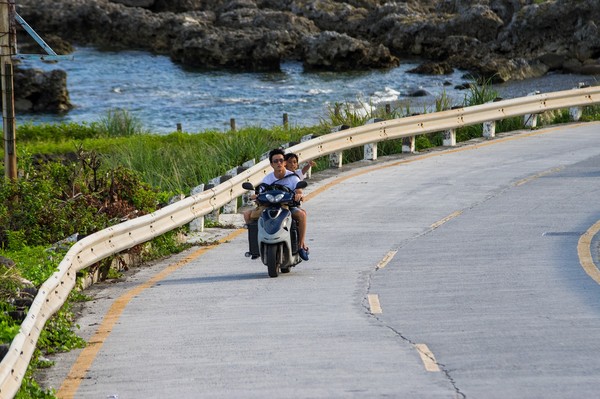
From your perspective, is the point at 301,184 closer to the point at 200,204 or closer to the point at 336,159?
the point at 200,204

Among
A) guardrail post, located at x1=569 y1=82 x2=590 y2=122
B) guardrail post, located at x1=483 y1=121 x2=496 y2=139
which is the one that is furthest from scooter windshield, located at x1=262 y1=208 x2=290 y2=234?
guardrail post, located at x1=569 y1=82 x2=590 y2=122

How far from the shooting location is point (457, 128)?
29344 mm

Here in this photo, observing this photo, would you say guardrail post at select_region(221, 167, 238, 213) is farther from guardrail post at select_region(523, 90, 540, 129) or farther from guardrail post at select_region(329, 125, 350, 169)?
guardrail post at select_region(523, 90, 540, 129)

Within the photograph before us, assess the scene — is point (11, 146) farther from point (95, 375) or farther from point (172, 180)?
point (95, 375)

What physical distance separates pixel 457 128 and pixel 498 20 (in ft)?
186

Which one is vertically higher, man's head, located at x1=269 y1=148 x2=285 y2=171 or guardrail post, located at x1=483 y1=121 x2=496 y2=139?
man's head, located at x1=269 y1=148 x2=285 y2=171

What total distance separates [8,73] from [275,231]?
6.04 meters

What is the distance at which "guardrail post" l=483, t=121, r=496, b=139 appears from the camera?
2981cm

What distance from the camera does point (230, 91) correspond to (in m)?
71.3

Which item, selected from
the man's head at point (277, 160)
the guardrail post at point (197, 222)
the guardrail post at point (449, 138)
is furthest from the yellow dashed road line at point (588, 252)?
the guardrail post at point (449, 138)

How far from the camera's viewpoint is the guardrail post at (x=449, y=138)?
28.6 m

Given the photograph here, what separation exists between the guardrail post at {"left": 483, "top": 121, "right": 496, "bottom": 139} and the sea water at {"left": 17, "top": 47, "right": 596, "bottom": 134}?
24.9m

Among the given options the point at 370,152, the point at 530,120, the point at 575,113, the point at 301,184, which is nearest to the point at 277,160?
the point at 301,184

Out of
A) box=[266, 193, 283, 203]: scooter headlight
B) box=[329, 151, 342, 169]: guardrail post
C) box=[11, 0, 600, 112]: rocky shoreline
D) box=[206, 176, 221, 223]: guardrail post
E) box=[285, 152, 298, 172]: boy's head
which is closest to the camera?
box=[266, 193, 283, 203]: scooter headlight
